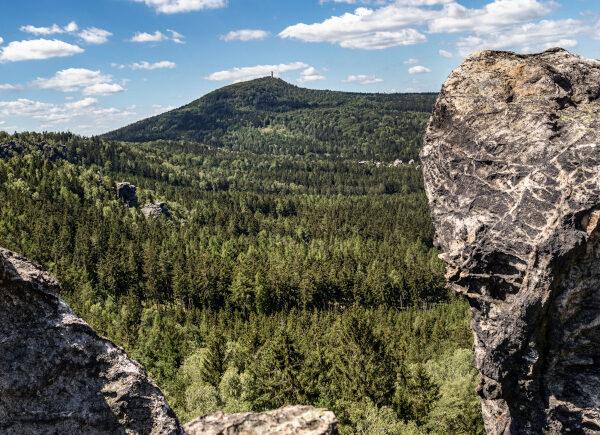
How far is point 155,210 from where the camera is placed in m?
188

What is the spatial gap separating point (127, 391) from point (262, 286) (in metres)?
91.1

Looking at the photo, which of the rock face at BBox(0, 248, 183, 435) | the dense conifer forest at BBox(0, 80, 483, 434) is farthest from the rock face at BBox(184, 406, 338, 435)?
the dense conifer forest at BBox(0, 80, 483, 434)

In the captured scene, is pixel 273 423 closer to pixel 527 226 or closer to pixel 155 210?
pixel 527 226

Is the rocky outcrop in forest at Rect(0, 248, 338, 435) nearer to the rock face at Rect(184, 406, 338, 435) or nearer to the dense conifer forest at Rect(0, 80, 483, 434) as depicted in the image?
the rock face at Rect(184, 406, 338, 435)

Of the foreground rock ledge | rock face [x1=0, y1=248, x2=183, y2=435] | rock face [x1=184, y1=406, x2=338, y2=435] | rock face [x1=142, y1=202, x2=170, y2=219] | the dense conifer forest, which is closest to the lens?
rock face [x1=0, y1=248, x2=183, y2=435]

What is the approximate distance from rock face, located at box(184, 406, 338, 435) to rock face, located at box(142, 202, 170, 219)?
599ft

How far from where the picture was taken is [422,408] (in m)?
38.7

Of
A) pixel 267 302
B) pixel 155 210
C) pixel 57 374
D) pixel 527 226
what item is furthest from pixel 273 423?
pixel 155 210

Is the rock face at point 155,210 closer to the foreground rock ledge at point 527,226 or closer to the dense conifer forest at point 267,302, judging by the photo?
the dense conifer forest at point 267,302

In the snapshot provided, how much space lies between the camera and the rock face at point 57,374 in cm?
1048

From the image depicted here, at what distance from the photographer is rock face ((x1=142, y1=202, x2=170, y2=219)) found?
18675 cm

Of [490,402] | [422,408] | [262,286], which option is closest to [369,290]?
[262,286]

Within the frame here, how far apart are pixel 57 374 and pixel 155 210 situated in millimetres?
187988

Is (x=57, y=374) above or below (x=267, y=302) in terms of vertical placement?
above
